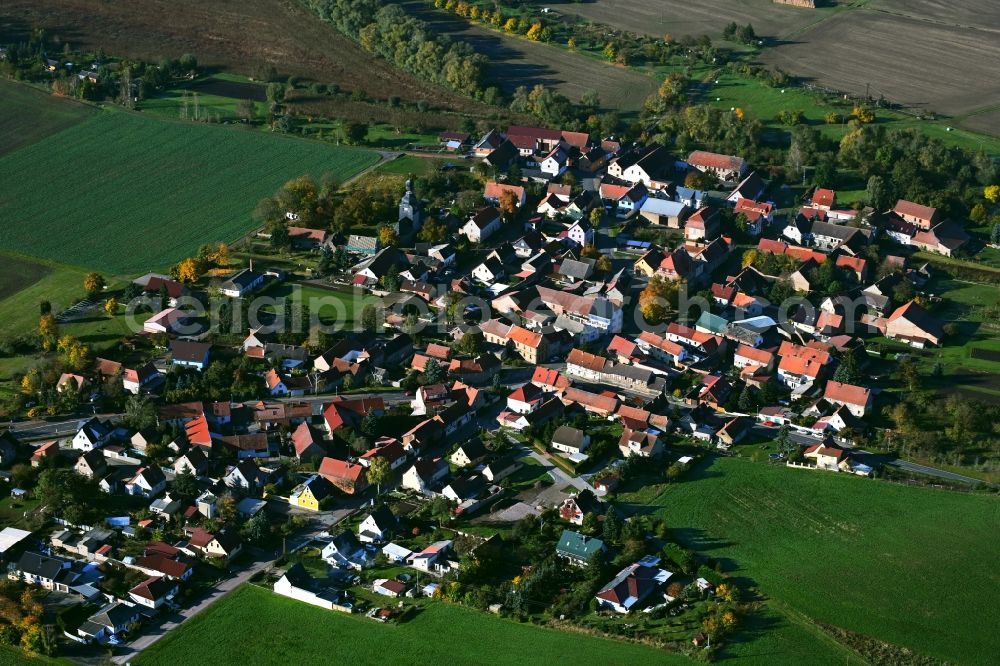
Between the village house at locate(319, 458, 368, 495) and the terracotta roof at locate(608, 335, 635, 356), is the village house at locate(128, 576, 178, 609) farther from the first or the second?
the terracotta roof at locate(608, 335, 635, 356)

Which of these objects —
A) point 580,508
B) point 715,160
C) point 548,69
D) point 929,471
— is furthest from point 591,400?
point 548,69

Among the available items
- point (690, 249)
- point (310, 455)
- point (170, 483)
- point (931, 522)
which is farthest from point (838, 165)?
point (170, 483)

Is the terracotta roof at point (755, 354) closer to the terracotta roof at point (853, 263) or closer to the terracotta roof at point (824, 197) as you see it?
the terracotta roof at point (853, 263)

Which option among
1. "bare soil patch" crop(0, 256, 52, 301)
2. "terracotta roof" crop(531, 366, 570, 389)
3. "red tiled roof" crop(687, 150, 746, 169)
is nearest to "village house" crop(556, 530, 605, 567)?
"terracotta roof" crop(531, 366, 570, 389)

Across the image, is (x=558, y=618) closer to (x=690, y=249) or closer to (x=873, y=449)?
(x=873, y=449)

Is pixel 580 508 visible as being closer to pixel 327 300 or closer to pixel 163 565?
Answer: pixel 163 565

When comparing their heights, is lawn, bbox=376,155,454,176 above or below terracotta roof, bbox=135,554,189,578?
above

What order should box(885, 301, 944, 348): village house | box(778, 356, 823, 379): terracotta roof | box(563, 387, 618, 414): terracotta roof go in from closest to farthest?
1. box(563, 387, 618, 414): terracotta roof
2. box(778, 356, 823, 379): terracotta roof
3. box(885, 301, 944, 348): village house
